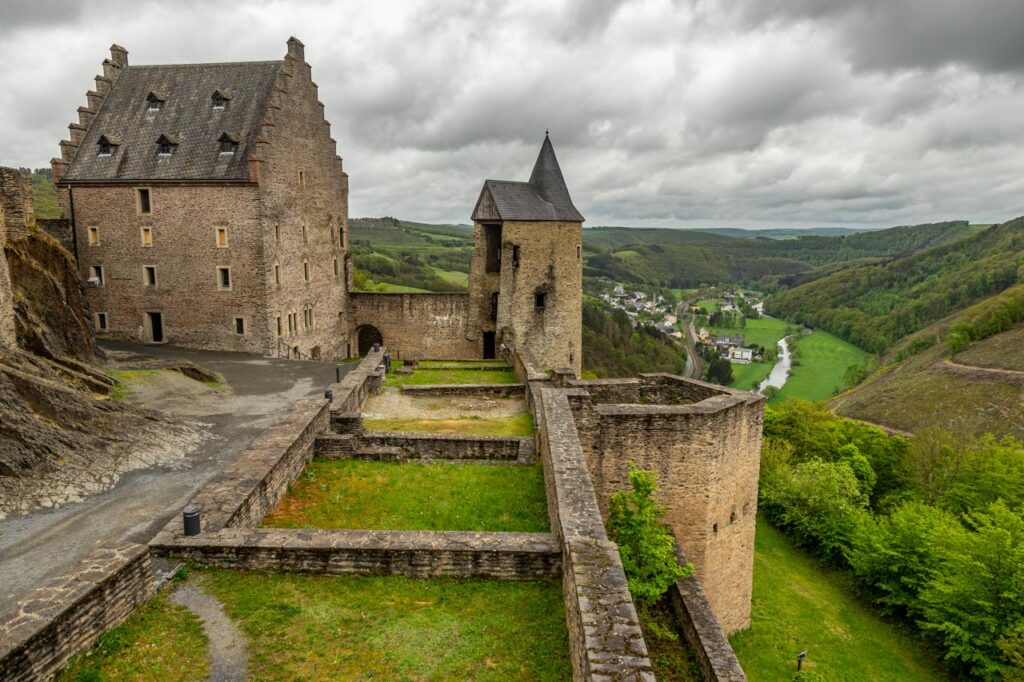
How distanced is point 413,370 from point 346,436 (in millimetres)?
12831

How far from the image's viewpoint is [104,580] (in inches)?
318

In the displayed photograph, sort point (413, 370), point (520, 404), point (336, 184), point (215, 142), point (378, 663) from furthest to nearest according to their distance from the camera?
point (336, 184) → point (215, 142) → point (413, 370) → point (520, 404) → point (378, 663)

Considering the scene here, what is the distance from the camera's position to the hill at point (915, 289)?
13825 cm

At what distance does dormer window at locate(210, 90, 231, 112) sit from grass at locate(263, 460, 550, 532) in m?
24.0

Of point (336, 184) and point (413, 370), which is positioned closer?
point (413, 370)

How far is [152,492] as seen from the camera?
13070 millimetres

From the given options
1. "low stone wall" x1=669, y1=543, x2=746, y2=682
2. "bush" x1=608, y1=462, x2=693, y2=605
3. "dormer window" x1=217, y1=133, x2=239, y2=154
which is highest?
"dormer window" x1=217, y1=133, x2=239, y2=154

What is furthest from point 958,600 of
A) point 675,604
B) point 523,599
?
point 523,599

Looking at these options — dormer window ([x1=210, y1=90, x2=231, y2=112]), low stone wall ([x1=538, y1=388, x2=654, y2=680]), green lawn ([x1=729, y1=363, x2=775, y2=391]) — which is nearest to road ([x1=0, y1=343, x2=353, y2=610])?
low stone wall ([x1=538, y1=388, x2=654, y2=680])

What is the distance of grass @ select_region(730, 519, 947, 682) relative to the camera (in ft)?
65.7

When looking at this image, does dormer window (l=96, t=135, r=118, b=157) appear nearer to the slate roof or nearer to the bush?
the slate roof

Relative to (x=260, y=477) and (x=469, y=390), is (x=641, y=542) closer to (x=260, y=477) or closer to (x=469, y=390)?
(x=260, y=477)

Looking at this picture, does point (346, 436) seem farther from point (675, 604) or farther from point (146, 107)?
point (146, 107)

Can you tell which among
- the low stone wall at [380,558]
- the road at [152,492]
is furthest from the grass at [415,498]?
the road at [152,492]
